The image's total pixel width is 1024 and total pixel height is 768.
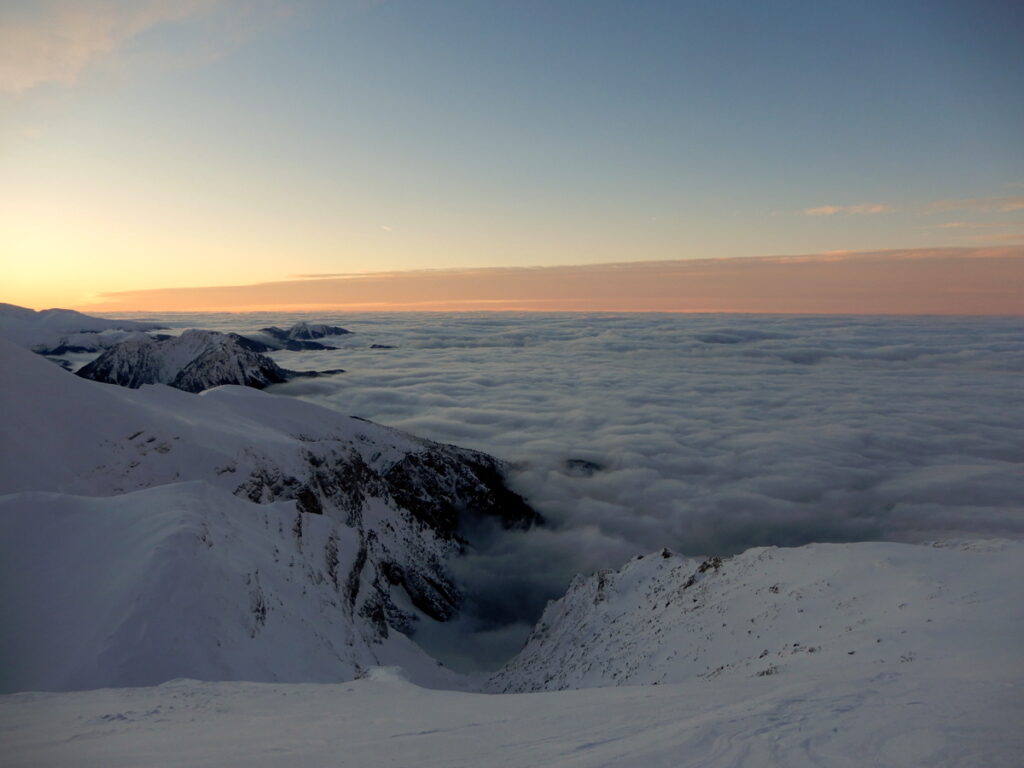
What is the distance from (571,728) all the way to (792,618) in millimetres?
23736

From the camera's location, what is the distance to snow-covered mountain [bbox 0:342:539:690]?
2036 centimetres

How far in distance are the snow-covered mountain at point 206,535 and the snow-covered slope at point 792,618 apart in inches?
631

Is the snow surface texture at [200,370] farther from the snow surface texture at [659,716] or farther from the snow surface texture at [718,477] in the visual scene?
the snow surface texture at [659,716]

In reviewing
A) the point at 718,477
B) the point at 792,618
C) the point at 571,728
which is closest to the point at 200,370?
the point at 718,477

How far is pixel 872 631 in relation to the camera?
20.2 m

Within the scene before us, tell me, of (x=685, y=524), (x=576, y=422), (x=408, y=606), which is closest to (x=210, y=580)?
(x=408, y=606)

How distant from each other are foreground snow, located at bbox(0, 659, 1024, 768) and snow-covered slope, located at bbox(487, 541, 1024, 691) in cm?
256

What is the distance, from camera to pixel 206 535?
26.5 metres

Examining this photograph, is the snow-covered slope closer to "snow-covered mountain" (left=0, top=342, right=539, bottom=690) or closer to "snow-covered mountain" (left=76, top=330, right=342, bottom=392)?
"snow-covered mountain" (left=0, top=342, right=539, bottom=690)

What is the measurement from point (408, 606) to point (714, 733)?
245 feet

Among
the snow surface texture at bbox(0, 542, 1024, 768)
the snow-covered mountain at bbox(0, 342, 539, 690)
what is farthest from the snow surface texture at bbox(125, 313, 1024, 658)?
the snow surface texture at bbox(0, 542, 1024, 768)

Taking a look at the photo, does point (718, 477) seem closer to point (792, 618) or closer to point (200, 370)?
point (792, 618)

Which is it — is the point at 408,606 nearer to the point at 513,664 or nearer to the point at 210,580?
the point at 513,664

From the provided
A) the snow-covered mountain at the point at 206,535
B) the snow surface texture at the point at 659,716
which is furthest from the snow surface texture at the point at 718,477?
the snow surface texture at the point at 659,716
